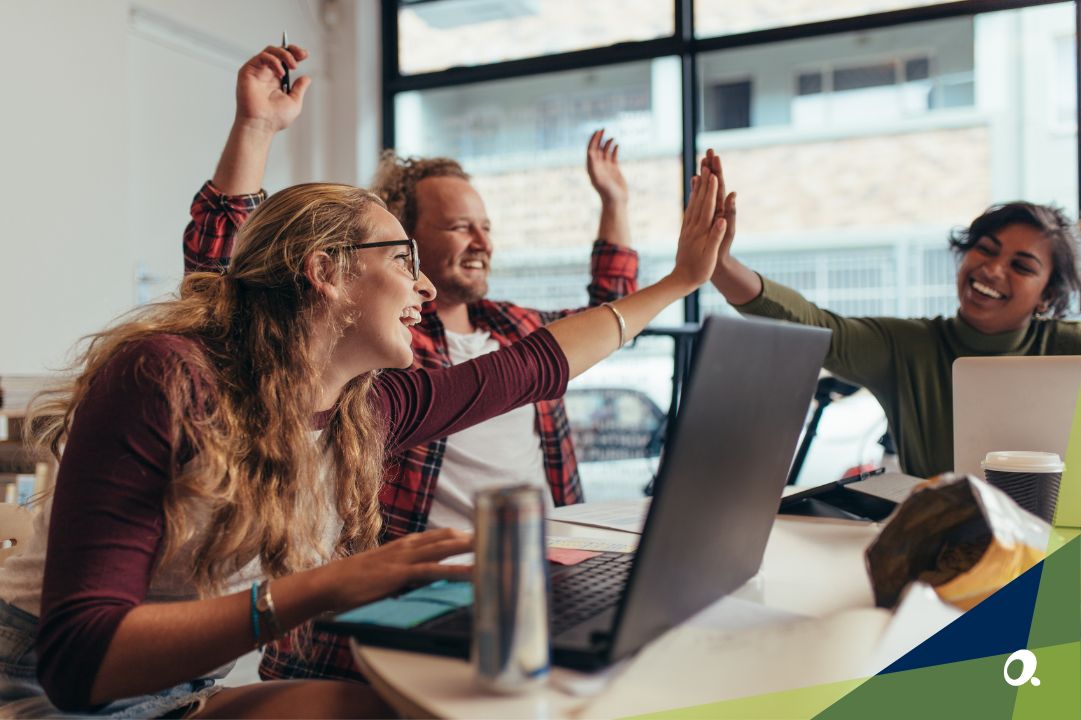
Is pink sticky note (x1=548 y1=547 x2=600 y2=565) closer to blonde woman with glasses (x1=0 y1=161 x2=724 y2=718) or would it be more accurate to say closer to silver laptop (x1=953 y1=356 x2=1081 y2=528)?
blonde woman with glasses (x1=0 y1=161 x2=724 y2=718)

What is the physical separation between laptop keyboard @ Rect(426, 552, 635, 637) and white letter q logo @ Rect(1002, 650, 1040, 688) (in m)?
0.35

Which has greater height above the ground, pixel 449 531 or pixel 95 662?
pixel 449 531

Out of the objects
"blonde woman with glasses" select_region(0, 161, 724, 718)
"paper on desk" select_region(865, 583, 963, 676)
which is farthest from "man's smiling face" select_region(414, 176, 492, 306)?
"paper on desk" select_region(865, 583, 963, 676)

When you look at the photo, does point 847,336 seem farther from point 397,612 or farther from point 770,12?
point 770,12

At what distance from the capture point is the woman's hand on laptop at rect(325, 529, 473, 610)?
3.06 ft

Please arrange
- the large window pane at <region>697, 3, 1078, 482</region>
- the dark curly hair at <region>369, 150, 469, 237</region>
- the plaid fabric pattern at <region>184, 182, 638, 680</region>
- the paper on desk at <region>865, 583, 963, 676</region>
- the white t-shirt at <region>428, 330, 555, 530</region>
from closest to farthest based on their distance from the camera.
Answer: the paper on desk at <region>865, 583, 963, 676</region>
the plaid fabric pattern at <region>184, 182, 638, 680</region>
the white t-shirt at <region>428, 330, 555, 530</region>
the dark curly hair at <region>369, 150, 469, 237</region>
the large window pane at <region>697, 3, 1078, 482</region>

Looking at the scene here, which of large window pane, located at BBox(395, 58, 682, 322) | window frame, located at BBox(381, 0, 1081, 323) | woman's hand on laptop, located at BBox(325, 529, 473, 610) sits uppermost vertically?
window frame, located at BBox(381, 0, 1081, 323)

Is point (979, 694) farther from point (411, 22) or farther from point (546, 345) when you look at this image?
point (411, 22)

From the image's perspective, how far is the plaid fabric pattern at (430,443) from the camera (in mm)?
1675

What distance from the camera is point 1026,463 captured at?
1.29 meters

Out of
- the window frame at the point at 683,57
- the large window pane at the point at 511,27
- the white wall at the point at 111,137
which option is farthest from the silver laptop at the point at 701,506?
the large window pane at the point at 511,27

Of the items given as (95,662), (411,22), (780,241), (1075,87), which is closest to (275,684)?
(95,662)

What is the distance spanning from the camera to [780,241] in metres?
3.93

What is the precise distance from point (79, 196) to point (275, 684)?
2.71m
